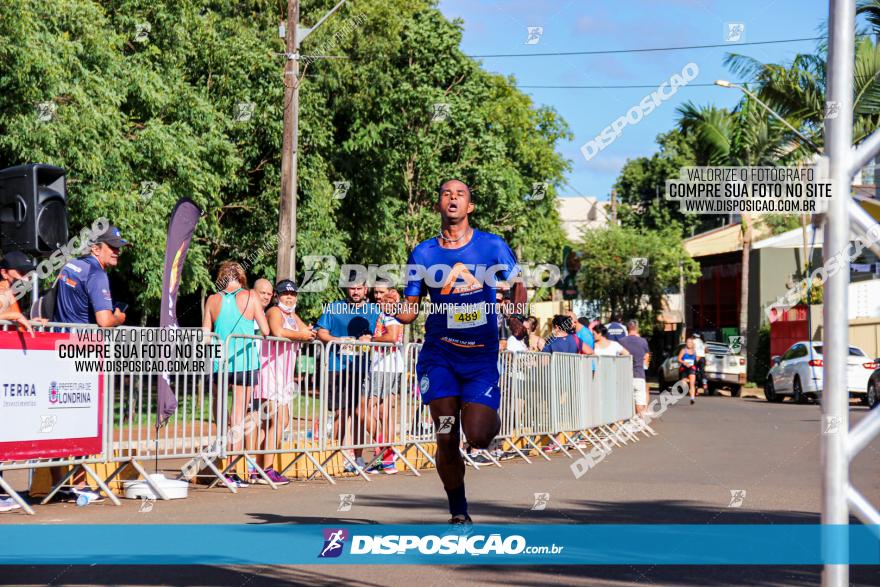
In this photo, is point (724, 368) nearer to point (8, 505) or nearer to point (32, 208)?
point (8, 505)

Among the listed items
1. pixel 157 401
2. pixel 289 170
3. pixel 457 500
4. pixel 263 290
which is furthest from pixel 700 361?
pixel 457 500

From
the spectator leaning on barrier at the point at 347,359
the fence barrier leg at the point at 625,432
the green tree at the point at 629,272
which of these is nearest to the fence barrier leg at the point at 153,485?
the spectator leaning on barrier at the point at 347,359

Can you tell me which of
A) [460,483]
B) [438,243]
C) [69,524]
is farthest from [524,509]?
[69,524]

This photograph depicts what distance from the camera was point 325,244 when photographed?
97.7 ft

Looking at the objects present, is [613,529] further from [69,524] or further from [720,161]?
[720,161]

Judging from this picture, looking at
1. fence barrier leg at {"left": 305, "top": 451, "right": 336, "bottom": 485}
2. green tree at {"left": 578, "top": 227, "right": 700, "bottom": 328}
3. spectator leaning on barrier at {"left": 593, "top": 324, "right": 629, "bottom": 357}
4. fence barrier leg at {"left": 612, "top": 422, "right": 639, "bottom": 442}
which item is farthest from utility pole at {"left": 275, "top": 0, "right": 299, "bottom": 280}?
green tree at {"left": 578, "top": 227, "right": 700, "bottom": 328}

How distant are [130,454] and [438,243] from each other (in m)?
4.15

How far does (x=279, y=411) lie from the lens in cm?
1132

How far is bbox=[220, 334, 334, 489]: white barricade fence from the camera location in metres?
10.8

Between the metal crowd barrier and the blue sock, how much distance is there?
11.5 feet

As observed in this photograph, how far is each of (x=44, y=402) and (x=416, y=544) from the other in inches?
152

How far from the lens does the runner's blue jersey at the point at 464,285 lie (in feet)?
23.6

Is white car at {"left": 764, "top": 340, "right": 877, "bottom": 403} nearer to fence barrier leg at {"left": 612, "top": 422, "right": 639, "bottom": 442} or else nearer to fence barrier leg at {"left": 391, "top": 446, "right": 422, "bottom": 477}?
fence barrier leg at {"left": 612, "top": 422, "right": 639, "bottom": 442}

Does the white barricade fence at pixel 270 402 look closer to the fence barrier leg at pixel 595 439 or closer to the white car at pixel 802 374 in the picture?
the fence barrier leg at pixel 595 439
